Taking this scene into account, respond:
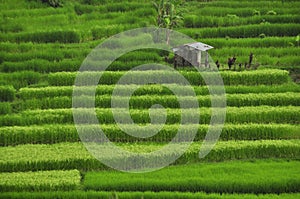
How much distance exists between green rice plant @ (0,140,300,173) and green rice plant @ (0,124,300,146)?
1.30 feet

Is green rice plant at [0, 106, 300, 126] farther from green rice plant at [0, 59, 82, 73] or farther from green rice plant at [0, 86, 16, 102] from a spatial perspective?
green rice plant at [0, 59, 82, 73]

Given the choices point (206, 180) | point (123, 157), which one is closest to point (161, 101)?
point (123, 157)

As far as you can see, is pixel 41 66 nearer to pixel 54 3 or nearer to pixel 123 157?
pixel 54 3

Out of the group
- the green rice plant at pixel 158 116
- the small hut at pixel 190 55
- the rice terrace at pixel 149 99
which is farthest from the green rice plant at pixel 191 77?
the green rice plant at pixel 158 116

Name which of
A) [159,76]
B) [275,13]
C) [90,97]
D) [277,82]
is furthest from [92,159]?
[275,13]

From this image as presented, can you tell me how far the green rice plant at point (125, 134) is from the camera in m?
17.0

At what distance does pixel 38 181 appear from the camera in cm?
1477

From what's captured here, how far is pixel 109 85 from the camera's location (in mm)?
19688

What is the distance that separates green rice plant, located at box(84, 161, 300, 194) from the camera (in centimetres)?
1469

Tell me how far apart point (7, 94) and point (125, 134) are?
4.34 m

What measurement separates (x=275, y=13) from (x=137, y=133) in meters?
10.3

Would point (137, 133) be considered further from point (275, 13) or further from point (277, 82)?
point (275, 13)

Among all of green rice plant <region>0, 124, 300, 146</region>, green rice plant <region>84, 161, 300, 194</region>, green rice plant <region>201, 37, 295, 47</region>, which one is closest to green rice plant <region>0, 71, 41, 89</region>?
green rice plant <region>0, 124, 300, 146</region>

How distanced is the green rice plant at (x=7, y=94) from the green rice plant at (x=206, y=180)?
4941 mm
